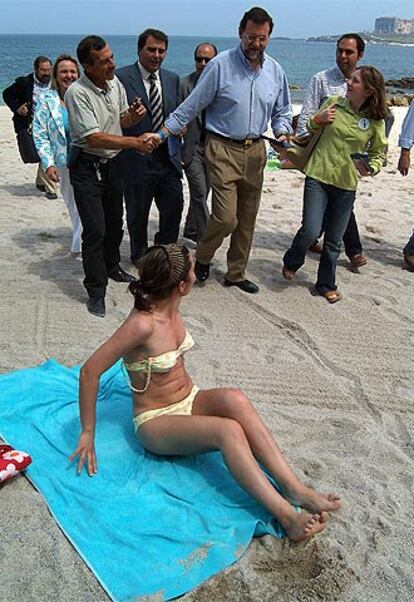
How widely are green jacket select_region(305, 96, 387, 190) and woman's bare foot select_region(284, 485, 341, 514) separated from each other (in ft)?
9.95

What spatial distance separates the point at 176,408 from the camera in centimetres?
317

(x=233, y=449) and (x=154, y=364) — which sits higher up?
(x=154, y=364)

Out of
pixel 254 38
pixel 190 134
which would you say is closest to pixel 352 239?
pixel 190 134

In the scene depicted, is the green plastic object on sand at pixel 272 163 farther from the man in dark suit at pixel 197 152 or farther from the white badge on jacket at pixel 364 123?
the white badge on jacket at pixel 364 123

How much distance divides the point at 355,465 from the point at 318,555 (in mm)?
746

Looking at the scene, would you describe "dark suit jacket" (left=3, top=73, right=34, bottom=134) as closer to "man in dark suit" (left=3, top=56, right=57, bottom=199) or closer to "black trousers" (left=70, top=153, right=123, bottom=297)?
"man in dark suit" (left=3, top=56, right=57, bottom=199)

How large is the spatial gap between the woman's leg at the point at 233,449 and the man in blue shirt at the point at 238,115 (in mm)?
2515

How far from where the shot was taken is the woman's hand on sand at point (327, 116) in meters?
4.98

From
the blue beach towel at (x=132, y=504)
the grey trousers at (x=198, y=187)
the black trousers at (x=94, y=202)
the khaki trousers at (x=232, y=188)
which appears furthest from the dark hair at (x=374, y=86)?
the blue beach towel at (x=132, y=504)

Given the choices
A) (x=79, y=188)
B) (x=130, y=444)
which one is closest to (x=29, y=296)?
(x=79, y=188)

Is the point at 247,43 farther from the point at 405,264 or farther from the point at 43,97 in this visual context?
the point at 405,264

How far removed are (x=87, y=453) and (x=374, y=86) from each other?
3585 millimetres

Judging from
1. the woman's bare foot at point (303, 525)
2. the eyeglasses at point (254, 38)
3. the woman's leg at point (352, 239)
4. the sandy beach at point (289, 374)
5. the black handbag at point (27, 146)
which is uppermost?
the eyeglasses at point (254, 38)

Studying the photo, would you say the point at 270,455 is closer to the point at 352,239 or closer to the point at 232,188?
the point at 232,188
